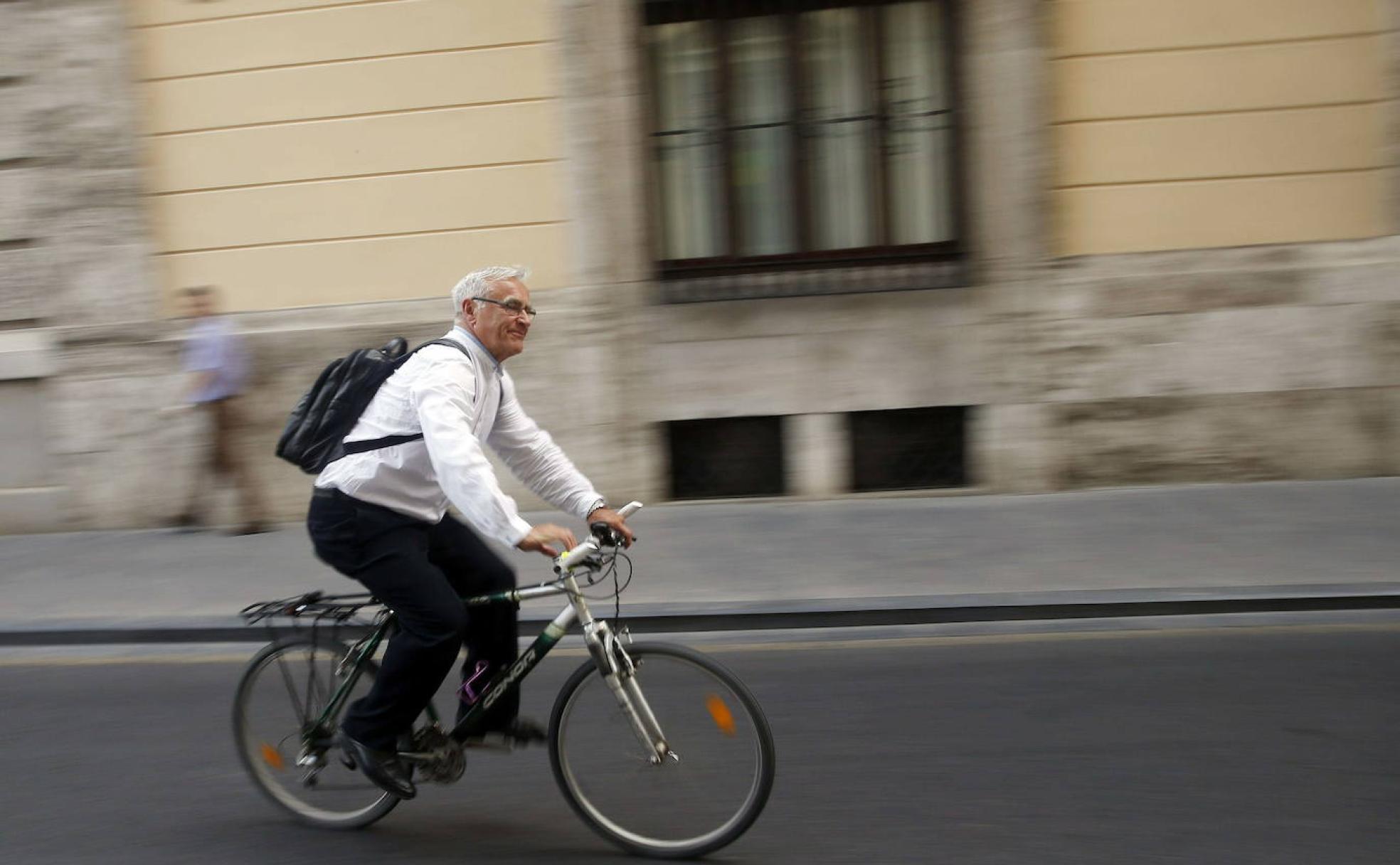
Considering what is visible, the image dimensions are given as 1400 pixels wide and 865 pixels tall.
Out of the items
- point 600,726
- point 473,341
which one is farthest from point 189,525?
point 600,726

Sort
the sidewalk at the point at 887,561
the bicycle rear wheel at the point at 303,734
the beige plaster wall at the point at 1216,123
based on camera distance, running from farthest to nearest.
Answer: the beige plaster wall at the point at 1216,123 → the sidewalk at the point at 887,561 → the bicycle rear wheel at the point at 303,734

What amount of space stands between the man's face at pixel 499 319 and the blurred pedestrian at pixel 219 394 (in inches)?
237

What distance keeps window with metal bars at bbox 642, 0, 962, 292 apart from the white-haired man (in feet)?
20.5

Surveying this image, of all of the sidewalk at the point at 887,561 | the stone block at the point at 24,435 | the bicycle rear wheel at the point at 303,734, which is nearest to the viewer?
the bicycle rear wheel at the point at 303,734

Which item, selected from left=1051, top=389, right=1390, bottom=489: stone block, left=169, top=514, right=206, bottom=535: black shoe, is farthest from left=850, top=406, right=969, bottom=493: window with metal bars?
left=169, top=514, right=206, bottom=535: black shoe

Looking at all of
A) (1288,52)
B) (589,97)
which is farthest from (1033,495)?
(589,97)

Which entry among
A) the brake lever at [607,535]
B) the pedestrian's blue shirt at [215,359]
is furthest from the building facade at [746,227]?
the brake lever at [607,535]

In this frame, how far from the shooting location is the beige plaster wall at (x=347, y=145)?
981 cm

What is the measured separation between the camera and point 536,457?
13.3 feet

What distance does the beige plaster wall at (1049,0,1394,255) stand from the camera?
919 centimetres

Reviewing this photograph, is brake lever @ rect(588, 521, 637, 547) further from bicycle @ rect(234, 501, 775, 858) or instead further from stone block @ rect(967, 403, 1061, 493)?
stone block @ rect(967, 403, 1061, 493)

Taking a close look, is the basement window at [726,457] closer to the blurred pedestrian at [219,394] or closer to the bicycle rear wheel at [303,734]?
the blurred pedestrian at [219,394]

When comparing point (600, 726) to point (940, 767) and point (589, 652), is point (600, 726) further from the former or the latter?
point (940, 767)

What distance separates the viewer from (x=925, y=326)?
959 cm
